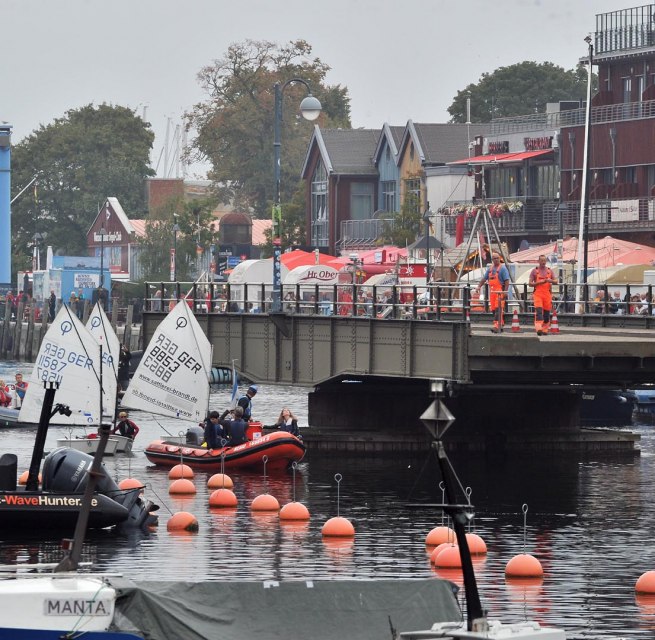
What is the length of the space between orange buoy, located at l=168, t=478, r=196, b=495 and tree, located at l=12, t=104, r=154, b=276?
4560 inches

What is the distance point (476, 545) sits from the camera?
36.6 metres

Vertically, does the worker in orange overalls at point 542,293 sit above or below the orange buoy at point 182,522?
above

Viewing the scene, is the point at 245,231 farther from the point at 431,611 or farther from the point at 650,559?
the point at 431,611

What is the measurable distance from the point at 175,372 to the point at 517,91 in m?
101

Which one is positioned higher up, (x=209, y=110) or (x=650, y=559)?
(x=209, y=110)

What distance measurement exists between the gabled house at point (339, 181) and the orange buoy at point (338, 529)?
274 feet

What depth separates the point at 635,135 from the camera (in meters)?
92.6

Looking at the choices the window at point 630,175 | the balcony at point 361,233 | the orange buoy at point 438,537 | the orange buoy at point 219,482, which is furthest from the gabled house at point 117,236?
the orange buoy at point 438,537

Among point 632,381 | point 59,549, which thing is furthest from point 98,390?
point 59,549

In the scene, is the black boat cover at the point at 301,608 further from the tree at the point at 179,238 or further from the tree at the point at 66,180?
the tree at the point at 66,180

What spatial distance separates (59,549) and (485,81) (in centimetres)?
12129

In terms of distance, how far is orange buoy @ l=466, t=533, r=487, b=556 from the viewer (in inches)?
1433

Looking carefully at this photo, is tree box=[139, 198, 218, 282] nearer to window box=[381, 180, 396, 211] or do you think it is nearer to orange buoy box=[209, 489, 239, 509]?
window box=[381, 180, 396, 211]

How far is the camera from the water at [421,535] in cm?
3244
